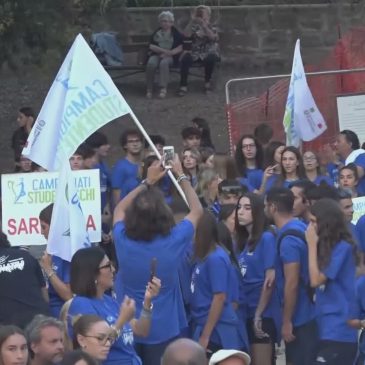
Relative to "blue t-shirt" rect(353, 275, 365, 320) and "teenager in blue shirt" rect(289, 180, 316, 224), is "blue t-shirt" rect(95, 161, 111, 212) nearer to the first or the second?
"teenager in blue shirt" rect(289, 180, 316, 224)

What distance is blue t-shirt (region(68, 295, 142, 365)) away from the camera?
23.6 feet

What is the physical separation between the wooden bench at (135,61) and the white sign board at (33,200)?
338 inches

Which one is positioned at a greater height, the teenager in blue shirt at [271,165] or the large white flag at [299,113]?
the large white flag at [299,113]

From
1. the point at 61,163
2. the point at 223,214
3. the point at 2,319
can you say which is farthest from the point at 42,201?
the point at 2,319

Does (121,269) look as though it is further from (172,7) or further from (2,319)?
(172,7)

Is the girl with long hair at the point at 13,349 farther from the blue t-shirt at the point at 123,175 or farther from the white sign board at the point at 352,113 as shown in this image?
the white sign board at the point at 352,113

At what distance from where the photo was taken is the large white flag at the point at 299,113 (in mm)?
12656

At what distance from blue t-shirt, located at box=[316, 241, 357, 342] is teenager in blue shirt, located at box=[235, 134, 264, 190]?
3.57 m

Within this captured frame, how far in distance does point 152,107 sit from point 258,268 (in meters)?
10.0

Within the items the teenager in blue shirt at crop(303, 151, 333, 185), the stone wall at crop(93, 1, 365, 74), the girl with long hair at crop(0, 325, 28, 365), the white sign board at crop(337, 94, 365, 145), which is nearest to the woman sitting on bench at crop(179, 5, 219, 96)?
the stone wall at crop(93, 1, 365, 74)

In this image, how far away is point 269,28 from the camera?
20578 mm

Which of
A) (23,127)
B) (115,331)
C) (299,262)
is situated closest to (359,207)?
(299,262)

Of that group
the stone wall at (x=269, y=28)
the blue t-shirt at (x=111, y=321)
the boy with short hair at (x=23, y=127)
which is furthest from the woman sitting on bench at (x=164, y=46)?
the blue t-shirt at (x=111, y=321)

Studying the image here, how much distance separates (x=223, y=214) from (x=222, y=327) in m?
1.03
